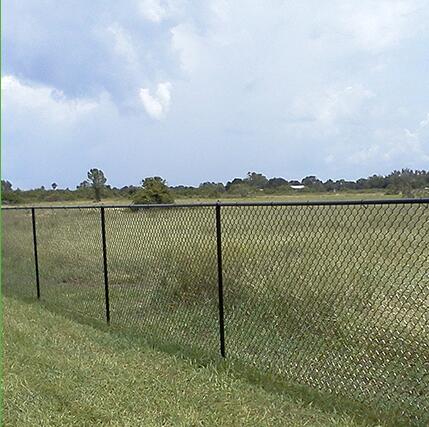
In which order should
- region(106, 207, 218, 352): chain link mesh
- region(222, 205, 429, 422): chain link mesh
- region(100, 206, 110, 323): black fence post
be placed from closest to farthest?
1. region(222, 205, 429, 422): chain link mesh
2. region(106, 207, 218, 352): chain link mesh
3. region(100, 206, 110, 323): black fence post

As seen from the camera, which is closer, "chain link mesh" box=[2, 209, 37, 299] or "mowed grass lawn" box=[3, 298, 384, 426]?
"mowed grass lawn" box=[3, 298, 384, 426]

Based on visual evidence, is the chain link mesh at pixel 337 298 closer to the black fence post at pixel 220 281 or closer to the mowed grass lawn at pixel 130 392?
the black fence post at pixel 220 281

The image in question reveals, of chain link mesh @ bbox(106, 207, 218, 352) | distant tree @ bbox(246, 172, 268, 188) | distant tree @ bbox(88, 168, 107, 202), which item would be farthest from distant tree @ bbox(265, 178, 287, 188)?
chain link mesh @ bbox(106, 207, 218, 352)

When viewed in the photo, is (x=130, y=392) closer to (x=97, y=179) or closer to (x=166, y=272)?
(x=166, y=272)

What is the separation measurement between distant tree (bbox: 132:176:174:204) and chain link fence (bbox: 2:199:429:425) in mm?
13802

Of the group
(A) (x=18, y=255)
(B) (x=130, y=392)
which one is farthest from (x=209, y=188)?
(B) (x=130, y=392)

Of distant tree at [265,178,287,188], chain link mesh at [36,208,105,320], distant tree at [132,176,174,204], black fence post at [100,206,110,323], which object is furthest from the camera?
distant tree at [265,178,287,188]

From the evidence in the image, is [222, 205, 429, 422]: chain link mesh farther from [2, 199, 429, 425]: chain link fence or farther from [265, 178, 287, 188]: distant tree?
[265, 178, 287, 188]: distant tree

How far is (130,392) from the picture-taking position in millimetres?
3502

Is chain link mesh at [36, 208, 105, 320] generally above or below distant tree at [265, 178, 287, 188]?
below

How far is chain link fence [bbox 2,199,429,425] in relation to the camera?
3.09m

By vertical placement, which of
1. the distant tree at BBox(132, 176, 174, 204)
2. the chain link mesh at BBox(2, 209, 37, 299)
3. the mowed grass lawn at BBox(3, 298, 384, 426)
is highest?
the distant tree at BBox(132, 176, 174, 204)

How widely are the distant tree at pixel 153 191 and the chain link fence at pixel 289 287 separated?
543 inches

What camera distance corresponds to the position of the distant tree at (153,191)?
784 inches
